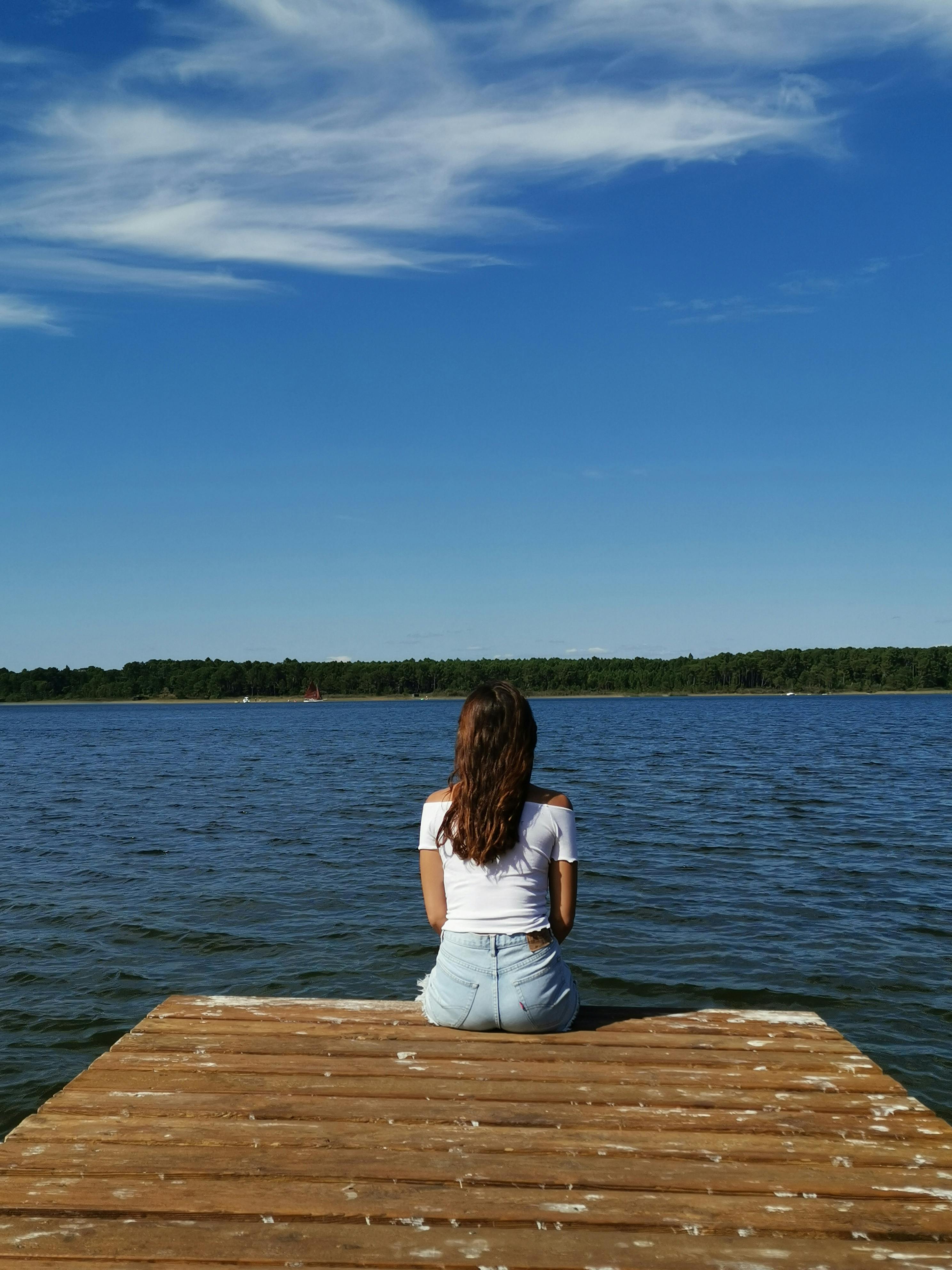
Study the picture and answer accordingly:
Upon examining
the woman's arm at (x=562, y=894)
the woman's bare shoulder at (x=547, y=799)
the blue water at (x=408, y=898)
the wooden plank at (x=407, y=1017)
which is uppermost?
the woman's bare shoulder at (x=547, y=799)

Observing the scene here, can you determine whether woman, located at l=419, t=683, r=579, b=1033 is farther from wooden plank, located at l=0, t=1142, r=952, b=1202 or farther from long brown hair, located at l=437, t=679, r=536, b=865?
wooden plank, located at l=0, t=1142, r=952, b=1202

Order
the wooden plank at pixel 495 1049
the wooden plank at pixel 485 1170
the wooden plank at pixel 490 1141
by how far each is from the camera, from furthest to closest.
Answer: the wooden plank at pixel 495 1049 → the wooden plank at pixel 490 1141 → the wooden plank at pixel 485 1170

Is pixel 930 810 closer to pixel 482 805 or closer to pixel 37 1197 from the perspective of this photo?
pixel 482 805

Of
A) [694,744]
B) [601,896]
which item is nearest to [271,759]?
[694,744]

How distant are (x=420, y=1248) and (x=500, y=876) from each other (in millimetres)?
2088

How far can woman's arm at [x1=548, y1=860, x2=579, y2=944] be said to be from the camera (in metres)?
→ 5.36

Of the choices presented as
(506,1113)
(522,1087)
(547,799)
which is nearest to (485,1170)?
(506,1113)

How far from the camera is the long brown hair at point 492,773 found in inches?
203

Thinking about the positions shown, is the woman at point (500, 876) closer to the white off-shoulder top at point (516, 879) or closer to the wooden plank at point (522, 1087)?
the white off-shoulder top at point (516, 879)

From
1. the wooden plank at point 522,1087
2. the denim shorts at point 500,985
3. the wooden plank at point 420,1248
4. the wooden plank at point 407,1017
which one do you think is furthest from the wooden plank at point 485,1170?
the wooden plank at point 407,1017

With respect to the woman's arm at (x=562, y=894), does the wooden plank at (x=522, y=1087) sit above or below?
below

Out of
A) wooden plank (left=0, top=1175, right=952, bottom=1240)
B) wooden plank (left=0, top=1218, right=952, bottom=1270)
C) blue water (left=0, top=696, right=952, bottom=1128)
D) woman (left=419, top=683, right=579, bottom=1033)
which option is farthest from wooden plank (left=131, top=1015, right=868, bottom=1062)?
blue water (left=0, top=696, right=952, bottom=1128)

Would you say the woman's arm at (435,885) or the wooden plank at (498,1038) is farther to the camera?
→ the woman's arm at (435,885)

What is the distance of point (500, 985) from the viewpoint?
5270mm
